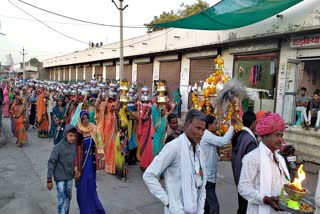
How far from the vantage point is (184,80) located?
16141 millimetres

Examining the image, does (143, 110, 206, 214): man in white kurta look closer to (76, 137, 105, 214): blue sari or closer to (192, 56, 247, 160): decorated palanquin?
(76, 137, 105, 214): blue sari

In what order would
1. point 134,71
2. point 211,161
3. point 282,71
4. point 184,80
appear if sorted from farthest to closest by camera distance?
1. point 134,71
2. point 184,80
3. point 282,71
4. point 211,161

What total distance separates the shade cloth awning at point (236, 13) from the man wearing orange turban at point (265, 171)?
724 centimetres

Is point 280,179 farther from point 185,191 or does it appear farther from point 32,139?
point 32,139

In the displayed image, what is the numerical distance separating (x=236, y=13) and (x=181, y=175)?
8.18 meters

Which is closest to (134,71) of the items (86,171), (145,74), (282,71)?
(145,74)

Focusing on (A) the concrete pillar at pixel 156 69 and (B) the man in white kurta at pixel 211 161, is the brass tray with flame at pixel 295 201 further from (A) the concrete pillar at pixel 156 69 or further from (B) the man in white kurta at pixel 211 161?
(A) the concrete pillar at pixel 156 69

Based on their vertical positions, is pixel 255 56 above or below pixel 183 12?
below

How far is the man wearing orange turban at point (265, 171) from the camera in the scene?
2.30 metres

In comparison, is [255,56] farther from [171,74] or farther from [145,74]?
[145,74]

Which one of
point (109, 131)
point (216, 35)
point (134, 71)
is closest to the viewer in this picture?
point (109, 131)

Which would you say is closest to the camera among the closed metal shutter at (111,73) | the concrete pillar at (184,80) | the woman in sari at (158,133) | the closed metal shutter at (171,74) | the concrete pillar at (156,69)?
the woman in sari at (158,133)

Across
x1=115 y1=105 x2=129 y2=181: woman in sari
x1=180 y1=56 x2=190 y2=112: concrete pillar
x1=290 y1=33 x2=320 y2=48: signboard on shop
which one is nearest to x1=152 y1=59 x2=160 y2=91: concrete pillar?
x1=180 y1=56 x2=190 y2=112: concrete pillar

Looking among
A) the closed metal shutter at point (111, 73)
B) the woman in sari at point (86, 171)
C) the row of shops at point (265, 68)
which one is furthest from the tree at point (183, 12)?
the woman in sari at point (86, 171)
